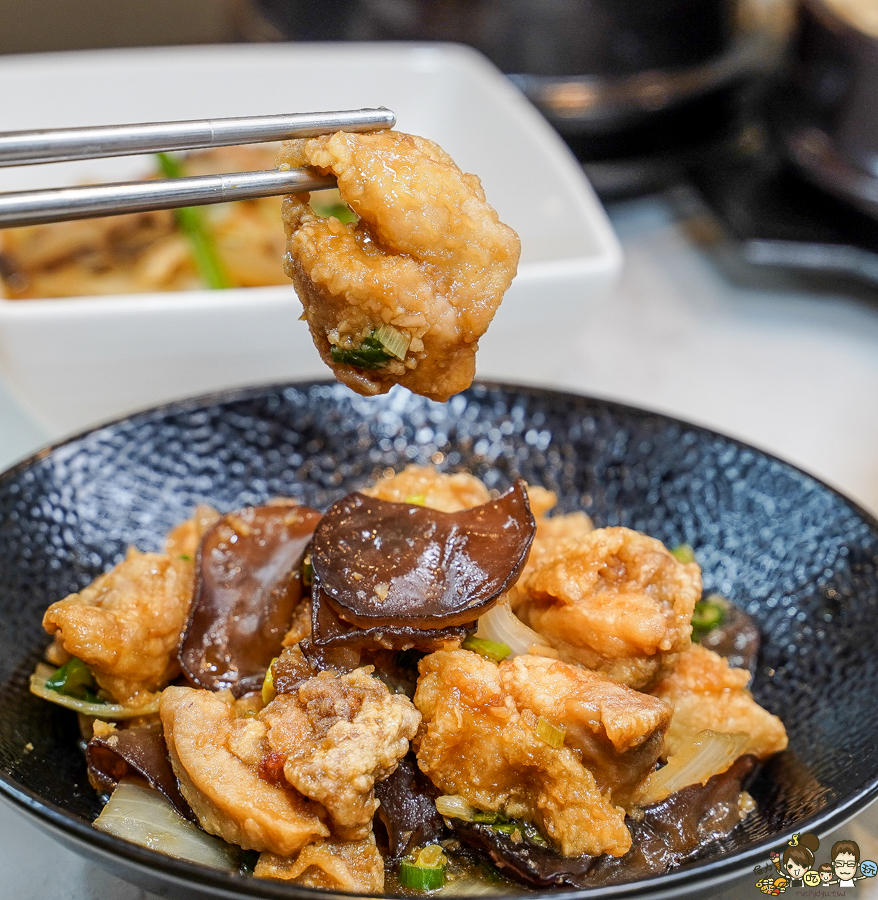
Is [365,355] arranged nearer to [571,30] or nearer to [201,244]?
[201,244]

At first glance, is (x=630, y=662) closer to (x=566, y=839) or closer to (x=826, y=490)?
(x=566, y=839)

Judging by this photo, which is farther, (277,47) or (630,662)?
(277,47)

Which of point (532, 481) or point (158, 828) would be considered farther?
point (532, 481)

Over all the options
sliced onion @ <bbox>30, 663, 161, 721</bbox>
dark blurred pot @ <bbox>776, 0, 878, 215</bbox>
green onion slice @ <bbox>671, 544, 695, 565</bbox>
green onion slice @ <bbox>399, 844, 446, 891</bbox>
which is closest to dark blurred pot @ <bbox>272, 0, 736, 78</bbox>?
dark blurred pot @ <bbox>776, 0, 878, 215</bbox>

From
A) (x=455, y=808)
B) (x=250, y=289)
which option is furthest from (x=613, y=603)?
(x=250, y=289)

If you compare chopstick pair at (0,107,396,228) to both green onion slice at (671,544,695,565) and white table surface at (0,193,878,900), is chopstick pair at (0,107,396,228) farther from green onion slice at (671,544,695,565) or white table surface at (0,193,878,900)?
white table surface at (0,193,878,900)

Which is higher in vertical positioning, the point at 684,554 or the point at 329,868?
the point at 684,554

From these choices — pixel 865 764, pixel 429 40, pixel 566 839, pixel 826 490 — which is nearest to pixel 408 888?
pixel 566 839

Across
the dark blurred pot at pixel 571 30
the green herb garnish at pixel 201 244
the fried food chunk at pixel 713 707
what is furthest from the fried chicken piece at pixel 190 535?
the dark blurred pot at pixel 571 30
